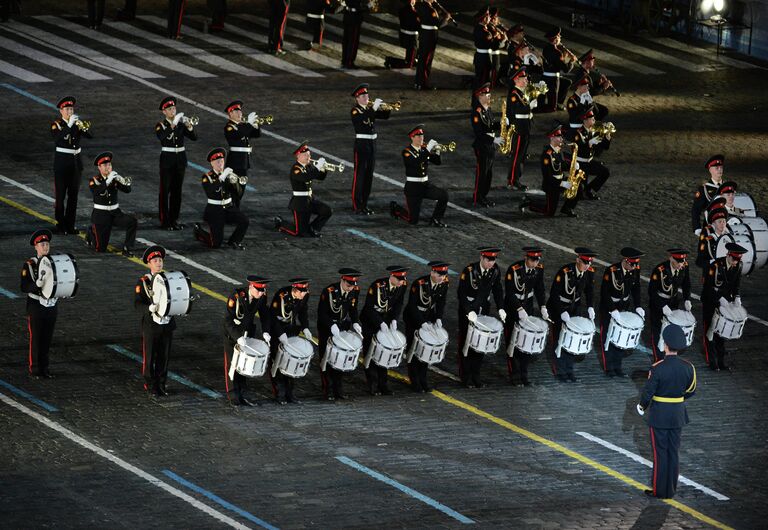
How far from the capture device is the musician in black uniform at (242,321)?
2459 cm

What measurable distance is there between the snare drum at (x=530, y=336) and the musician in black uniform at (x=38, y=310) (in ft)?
21.4

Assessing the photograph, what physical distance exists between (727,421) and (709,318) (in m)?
2.73

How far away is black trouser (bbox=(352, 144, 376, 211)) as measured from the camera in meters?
34.0

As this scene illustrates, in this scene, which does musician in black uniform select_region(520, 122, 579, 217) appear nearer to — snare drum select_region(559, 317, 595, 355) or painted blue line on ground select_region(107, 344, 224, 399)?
snare drum select_region(559, 317, 595, 355)

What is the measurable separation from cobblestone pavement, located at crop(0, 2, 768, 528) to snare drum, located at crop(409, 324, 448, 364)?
0.59m

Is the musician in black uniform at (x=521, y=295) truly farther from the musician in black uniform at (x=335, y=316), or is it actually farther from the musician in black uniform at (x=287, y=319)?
the musician in black uniform at (x=287, y=319)

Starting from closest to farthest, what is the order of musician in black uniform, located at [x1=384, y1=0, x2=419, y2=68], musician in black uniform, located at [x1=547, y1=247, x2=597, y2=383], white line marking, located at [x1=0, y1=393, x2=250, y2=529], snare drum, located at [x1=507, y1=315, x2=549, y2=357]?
white line marking, located at [x1=0, y1=393, x2=250, y2=529] → snare drum, located at [x1=507, y1=315, x2=549, y2=357] → musician in black uniform, located at [x1=547, y1=247, x2=597, y2=383] → musician in black uniform, located at [x1=384, y1=0, x2=419, y2=68]

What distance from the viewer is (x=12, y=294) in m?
28.6

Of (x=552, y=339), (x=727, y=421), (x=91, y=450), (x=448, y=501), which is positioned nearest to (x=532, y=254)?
(x=552, y=339)

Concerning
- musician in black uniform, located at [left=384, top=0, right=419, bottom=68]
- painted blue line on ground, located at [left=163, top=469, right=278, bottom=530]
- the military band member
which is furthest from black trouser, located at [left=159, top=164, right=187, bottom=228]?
musician in black uniform, located at [left=384, top=0, right=419, bottom=68]

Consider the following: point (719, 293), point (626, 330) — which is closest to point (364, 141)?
point (719, 293)

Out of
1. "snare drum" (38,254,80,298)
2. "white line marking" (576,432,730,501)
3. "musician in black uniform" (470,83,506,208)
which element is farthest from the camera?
"musician in black uniform" (470,83,506,208)

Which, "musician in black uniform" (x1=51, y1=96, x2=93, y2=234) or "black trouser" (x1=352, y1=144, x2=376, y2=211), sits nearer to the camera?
"musician in black uniform" (x1=51, y1=96, x2=93, y2=234)

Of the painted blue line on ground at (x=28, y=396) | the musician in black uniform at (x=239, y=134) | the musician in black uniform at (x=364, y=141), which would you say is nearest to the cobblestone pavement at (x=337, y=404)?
the painted blue line on ground at (x=28, y=396)
